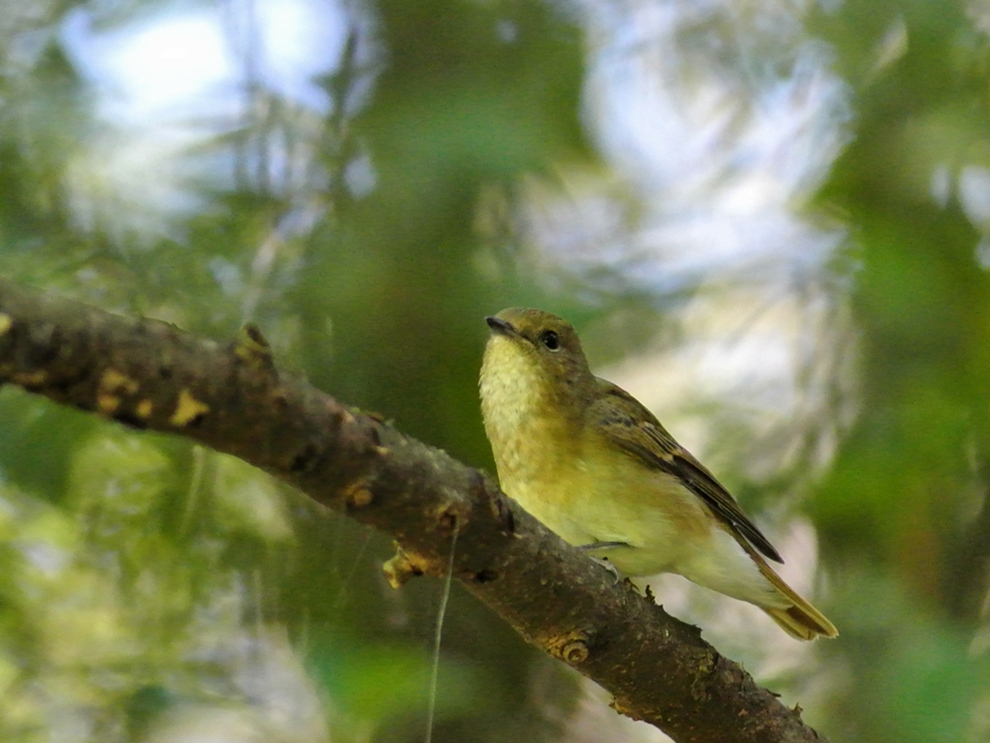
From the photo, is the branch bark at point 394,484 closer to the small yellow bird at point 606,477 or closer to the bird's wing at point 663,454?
the small yellow bird at point 606,477

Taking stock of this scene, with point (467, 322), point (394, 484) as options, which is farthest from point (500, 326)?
point (394, 484)

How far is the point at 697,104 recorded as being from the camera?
496 centimetres

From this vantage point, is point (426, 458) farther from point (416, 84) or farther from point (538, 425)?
point (416, 84)

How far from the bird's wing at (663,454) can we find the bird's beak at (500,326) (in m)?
0.40

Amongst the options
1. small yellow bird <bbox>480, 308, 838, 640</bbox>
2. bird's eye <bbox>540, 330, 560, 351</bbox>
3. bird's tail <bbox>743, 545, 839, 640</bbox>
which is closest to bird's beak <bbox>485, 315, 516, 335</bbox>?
small yellow bird <bbox>480, 308, 838, 640</bbox>

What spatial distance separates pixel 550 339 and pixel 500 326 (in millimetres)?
288

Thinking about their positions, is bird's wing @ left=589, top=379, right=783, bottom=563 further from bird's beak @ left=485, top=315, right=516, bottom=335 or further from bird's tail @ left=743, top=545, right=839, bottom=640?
bird's beak @ left=485, top=315, right=516, bottom=335

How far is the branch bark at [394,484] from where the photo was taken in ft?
4.84

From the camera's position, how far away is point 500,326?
3609 mm

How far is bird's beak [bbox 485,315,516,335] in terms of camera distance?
3.57 meters

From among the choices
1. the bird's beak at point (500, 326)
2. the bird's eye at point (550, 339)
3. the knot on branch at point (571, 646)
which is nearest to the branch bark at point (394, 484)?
the knot on branch at point (571, 646)

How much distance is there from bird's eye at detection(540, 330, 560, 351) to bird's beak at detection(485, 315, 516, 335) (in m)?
0.17

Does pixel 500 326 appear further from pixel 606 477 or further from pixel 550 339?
pixel 606 477

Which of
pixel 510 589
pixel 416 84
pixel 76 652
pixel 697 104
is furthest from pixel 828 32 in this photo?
pixel 76 652
